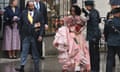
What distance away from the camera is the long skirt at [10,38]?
55.7 feet

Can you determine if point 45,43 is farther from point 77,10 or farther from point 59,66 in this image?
point 77,10

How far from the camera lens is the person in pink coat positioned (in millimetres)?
11164

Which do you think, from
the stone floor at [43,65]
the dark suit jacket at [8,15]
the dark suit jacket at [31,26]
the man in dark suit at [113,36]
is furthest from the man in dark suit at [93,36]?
the dark suit jacket at [8,15]

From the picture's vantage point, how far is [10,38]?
16984mm

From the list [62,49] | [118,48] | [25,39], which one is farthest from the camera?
[25,39]

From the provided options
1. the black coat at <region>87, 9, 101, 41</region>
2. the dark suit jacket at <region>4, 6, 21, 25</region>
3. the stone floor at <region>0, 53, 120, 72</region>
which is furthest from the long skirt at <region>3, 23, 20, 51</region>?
the black coat at <region>87, 9, 101, 41</region>

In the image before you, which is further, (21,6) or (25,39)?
(21,6)

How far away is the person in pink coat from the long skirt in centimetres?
557

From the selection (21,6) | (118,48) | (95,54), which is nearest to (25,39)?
(95,54)

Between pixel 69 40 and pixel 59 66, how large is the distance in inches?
169

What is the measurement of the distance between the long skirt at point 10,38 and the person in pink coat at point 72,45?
557cm

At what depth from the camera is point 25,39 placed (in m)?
13.5

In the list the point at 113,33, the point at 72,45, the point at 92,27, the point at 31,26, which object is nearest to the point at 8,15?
the point at 31,26

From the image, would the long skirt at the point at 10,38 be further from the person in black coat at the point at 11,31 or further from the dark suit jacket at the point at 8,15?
the dark suit jacket at the point at 8,15
